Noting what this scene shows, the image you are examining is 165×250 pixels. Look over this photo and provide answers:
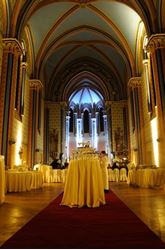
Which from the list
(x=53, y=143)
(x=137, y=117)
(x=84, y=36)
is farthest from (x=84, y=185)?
(x=53, y=143)

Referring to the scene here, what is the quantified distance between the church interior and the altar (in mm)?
497

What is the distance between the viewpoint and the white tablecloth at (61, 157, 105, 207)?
4.83m

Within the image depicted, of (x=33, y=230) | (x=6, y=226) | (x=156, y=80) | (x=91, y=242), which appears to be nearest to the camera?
(x=91, y=242)

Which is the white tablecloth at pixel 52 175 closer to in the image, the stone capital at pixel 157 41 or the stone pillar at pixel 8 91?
the stone pillar at pixel 8 91

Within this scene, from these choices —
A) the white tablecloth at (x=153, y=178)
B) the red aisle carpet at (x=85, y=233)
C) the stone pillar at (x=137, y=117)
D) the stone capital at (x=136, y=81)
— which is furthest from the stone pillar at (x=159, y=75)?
the red aisle carpet at (x=85, y=233)

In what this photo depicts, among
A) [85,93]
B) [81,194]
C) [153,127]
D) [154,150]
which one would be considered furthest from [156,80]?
[85,93]

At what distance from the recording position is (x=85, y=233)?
104 inches

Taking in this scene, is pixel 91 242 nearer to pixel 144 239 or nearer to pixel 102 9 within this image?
pixel 144 239

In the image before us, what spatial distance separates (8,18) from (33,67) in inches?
199

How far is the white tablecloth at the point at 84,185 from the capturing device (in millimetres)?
4832

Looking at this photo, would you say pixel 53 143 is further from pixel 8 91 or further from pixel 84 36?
pixel 8 91

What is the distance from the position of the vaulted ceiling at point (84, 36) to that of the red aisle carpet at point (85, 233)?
9558mm

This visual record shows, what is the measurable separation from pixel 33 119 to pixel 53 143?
7.06 meters

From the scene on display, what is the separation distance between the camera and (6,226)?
3.01m
